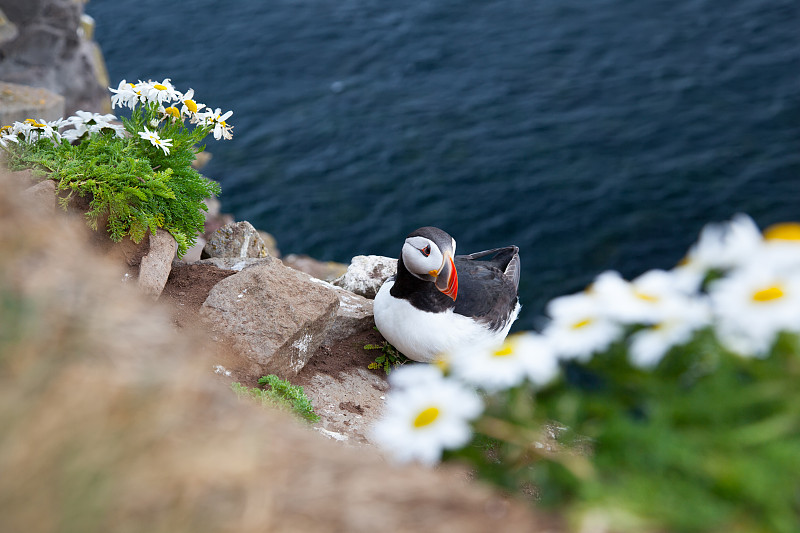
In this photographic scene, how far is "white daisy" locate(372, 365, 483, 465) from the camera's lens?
1.76 meters

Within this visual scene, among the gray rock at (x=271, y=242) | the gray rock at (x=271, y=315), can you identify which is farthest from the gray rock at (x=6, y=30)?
the gray rock at (x=271, y=315)

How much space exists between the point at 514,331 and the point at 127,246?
638 cm

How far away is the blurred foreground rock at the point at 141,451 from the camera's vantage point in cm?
146

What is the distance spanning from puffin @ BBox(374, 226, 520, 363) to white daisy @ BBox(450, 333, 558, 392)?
343cm

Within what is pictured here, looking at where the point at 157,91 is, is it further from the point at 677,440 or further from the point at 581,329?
the point at 677,440

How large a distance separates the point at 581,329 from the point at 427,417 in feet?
1.53

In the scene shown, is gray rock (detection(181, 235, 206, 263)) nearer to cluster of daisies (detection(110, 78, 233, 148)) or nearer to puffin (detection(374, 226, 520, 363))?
cluster of daisies (detection(110, 78, 233, 148))

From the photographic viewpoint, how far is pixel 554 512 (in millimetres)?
1698

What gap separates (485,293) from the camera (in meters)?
6.19

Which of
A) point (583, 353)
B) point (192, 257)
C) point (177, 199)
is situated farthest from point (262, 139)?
point (583, 353)

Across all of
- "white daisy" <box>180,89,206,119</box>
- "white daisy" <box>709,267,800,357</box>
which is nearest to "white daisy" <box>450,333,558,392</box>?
"white daisy" <box>709,267,800,357</box>

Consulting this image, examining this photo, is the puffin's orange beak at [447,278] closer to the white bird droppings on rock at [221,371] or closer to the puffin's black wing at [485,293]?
the puffin's black wing at [485,293]

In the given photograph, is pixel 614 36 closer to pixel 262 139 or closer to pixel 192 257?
pixel 262 139

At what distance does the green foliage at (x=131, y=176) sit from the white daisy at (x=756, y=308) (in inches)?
172
